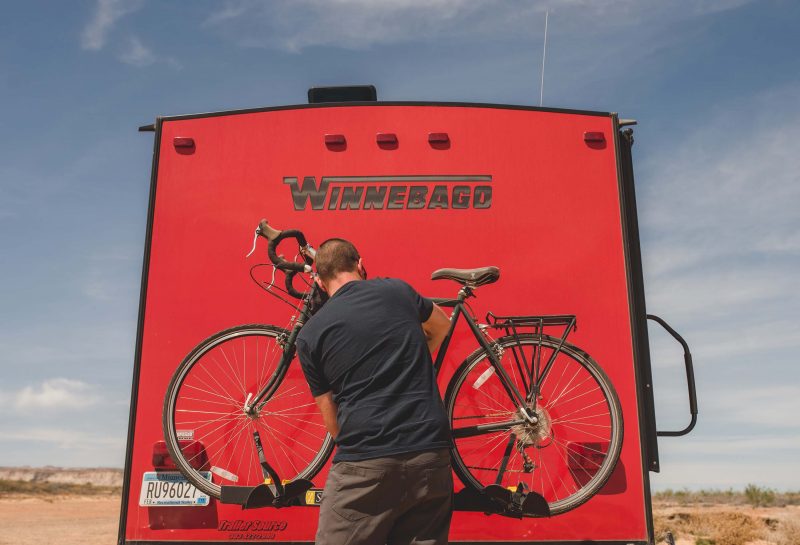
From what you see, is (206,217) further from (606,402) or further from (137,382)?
(606,402)

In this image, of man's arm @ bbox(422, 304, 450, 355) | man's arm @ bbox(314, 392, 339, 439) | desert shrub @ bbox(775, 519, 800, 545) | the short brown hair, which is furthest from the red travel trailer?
desert shrub @ bbox(775, 519, 800, 545)

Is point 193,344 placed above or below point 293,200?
below

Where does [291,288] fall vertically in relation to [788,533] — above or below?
above

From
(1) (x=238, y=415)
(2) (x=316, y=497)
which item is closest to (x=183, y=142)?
(1) (x=238, y=415)

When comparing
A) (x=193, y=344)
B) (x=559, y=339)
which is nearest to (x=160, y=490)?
(x=193, y=344)

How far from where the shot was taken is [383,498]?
2.69 meters

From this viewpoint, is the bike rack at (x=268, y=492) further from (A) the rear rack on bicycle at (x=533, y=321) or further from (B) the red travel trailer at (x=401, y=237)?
(A) the rear rack on bicycle at (x=533, y=321)

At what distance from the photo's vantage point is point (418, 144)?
13.4ft

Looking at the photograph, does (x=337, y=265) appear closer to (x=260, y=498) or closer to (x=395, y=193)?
(x=395, y=193)

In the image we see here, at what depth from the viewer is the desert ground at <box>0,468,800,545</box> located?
1284 centimetres

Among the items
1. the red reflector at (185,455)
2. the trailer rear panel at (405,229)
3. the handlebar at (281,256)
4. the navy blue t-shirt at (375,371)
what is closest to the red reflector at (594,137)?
the trailer rear panel at (405,229)

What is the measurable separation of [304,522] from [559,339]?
5.26 feet

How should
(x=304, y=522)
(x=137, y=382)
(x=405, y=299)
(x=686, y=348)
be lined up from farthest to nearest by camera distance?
(x=686, y=348), (x=137, y=382), (x=304, y=522), (x=405, y=299)

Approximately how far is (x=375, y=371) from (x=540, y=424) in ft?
4.23
